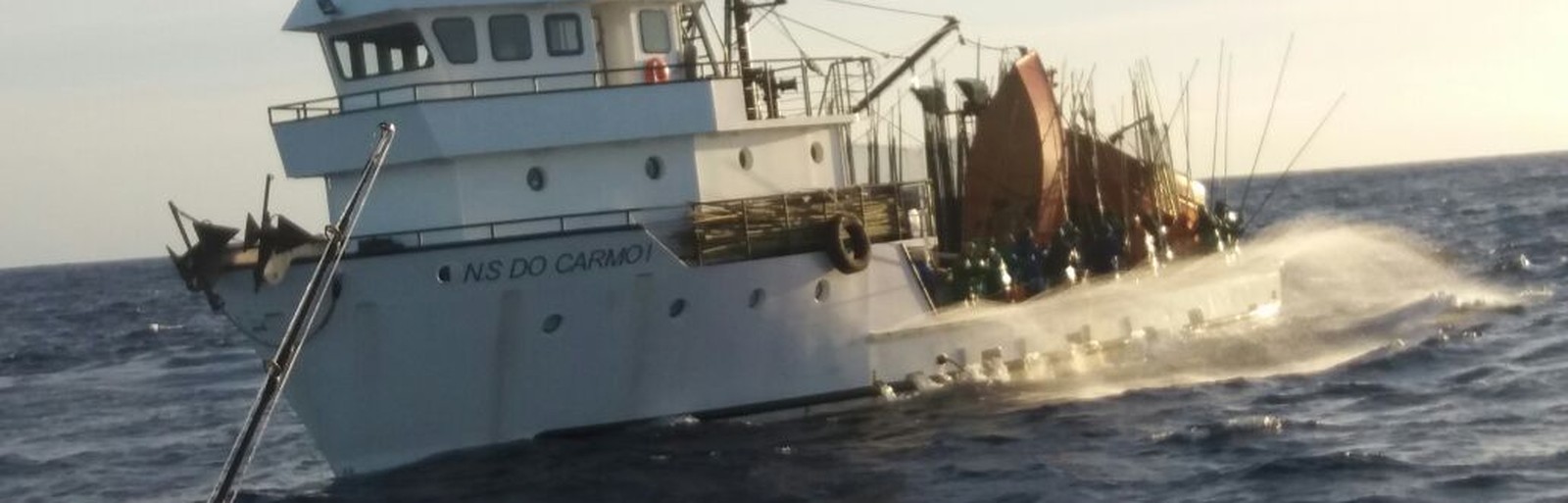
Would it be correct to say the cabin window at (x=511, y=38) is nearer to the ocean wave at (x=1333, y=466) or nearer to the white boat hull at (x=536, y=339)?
the white boat hull at (x=536, y=339)

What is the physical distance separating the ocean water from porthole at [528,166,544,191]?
8.88 ft

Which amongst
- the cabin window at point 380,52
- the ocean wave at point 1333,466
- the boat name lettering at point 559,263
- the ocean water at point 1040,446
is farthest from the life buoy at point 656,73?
the ocean wave at point 1333,466

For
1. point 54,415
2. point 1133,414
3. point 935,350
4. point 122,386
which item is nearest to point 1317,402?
point 1133,414

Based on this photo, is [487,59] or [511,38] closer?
[487,59]

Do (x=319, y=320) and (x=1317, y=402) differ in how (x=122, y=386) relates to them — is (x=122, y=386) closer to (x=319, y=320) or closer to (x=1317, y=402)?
(x=319, y=320)

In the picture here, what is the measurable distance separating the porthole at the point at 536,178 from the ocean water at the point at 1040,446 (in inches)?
107

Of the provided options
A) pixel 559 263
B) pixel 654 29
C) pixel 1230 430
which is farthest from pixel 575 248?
pixel 1230 430

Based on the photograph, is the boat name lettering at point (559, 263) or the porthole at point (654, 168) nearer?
the boat name lettering at point (559, 263)

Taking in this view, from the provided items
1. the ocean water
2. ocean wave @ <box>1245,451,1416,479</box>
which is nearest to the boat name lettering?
the ocean water

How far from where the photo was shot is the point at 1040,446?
2423 cm

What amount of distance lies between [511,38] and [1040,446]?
23.6 feet

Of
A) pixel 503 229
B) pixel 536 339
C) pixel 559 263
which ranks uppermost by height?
pixel 503 229

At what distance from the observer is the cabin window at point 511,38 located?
2612 centimetres

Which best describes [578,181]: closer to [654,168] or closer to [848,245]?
[654,168]
